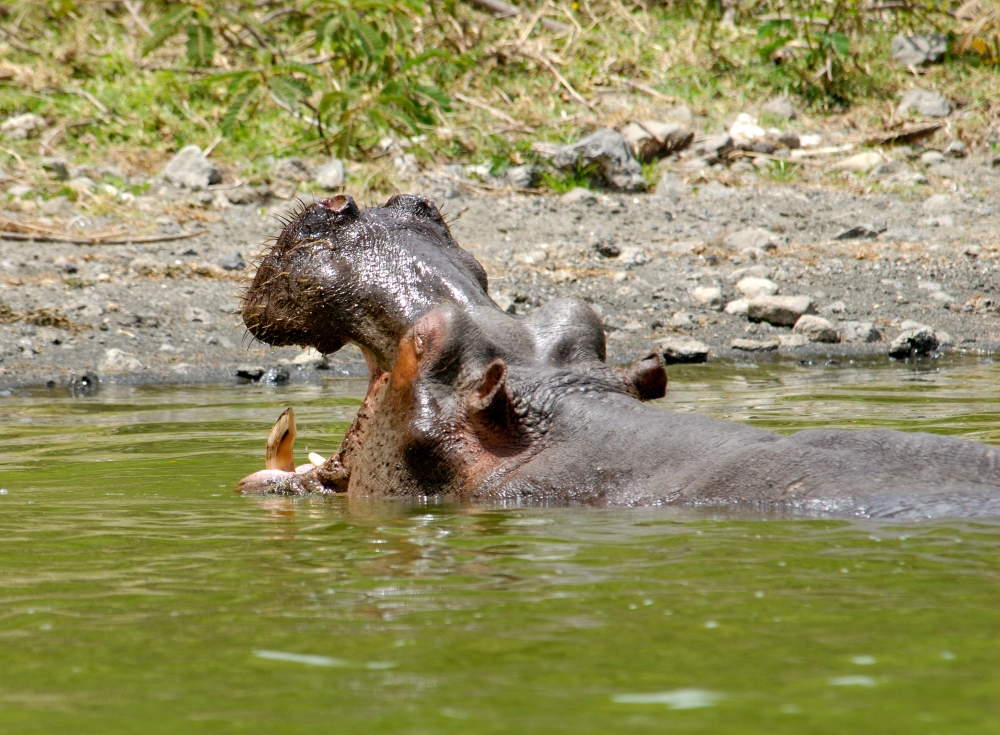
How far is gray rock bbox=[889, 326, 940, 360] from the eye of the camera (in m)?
8.91

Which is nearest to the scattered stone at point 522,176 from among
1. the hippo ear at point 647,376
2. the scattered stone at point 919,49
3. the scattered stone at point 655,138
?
the scattered stone at point 655,138

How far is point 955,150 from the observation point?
13188 mm

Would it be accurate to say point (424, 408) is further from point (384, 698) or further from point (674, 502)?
→ point (384, 698)

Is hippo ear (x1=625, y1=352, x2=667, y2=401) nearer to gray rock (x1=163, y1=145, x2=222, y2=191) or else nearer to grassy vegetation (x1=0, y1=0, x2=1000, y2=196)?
grassy vegetation (x1=0, y1=0, x2=1000, y2=196)

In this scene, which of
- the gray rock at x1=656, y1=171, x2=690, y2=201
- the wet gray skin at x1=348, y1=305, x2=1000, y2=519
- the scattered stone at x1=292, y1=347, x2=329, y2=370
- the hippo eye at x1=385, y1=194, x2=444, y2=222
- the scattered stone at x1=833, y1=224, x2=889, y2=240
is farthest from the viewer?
the gray rock at x1=656, y1=171, x2=690, y2=201

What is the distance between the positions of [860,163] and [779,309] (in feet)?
12.6

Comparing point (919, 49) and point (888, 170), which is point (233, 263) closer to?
point (888, 170)

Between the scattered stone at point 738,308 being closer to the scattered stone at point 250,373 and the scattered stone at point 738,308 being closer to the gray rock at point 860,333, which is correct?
the gray rock at point 860,333

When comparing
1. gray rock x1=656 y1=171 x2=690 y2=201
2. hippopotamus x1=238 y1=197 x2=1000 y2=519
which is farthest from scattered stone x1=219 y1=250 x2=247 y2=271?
hippopotamus x1=238 y1=197 x2=1000 y2=519

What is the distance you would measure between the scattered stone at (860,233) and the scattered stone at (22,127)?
7316mm

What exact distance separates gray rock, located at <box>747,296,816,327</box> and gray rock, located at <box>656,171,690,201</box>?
2.55m

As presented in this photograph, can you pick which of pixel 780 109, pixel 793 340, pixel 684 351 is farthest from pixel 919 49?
pixel 684 351

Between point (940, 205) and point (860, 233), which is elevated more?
point (940, 205)

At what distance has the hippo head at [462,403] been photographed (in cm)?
388
